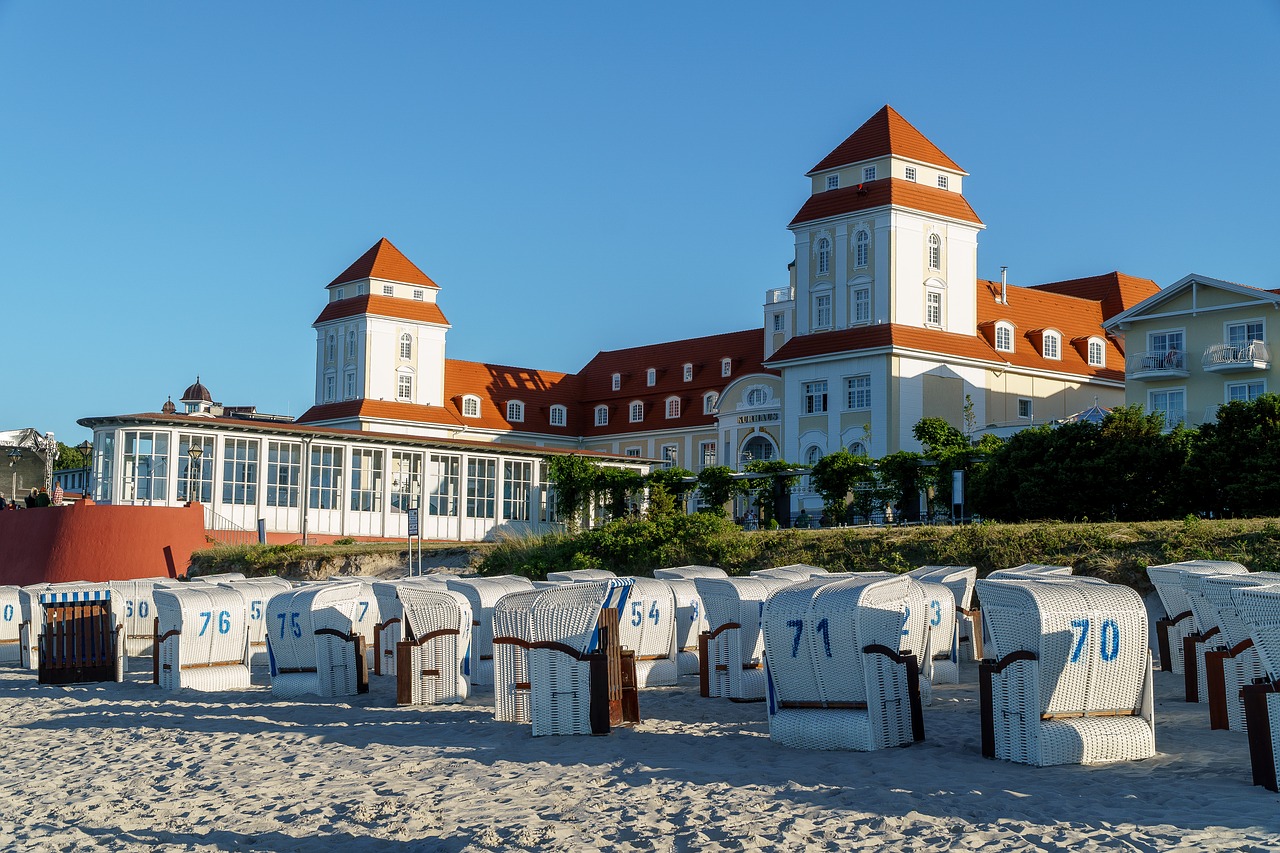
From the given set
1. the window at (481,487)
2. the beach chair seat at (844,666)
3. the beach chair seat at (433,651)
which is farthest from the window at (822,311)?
the beach chair seat at (844,666)

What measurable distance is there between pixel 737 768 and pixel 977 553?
14.7m

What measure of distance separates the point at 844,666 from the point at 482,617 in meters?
6.70

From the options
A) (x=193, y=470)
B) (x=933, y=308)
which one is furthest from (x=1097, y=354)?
(x=193, y=470)

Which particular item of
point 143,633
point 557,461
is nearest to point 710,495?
point 557,461

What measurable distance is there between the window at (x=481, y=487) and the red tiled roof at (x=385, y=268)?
2947 centimetres

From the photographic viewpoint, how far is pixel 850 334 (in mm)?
54562

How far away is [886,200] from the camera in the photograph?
53.8 metres

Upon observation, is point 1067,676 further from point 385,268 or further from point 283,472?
point 385,268

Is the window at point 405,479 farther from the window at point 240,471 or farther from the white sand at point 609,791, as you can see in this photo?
the white sand at point 609,791

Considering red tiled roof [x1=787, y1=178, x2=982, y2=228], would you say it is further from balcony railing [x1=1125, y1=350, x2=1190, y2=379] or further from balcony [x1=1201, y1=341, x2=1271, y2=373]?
balcony [x1=1201, y1=341, x2=1271, y2=373]

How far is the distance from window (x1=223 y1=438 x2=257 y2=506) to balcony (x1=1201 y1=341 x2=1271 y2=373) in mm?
31624

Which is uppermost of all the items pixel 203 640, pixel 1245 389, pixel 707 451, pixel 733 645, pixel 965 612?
pixel 1245 389

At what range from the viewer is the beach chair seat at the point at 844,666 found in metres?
9.84

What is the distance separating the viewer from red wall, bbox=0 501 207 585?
125 ft
